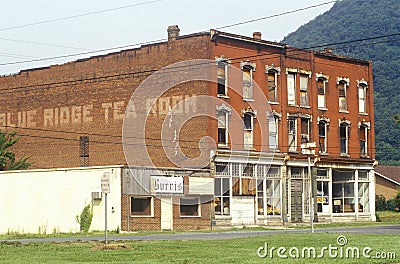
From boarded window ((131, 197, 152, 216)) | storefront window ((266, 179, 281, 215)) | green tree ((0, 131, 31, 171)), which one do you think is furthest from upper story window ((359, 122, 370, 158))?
green tree ((0, 131, 31, 171))

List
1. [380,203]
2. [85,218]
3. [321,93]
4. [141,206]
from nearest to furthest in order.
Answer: [85,218] → [141,206] → [321,93] → [380,203]

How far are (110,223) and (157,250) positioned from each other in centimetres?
1965

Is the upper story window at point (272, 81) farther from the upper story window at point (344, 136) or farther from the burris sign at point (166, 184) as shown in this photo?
the burris sign at point (166, 184)

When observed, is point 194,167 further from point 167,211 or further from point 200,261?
point 200,261

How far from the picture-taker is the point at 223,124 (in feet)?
168

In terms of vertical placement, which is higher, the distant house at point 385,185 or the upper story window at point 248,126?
the upper story window at point 248,126

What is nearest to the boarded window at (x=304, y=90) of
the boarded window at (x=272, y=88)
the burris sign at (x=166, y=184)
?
the boarded window at (x=272, y=88)

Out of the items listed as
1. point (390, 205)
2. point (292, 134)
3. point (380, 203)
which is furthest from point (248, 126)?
point (380, 203)

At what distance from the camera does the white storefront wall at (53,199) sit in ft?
146

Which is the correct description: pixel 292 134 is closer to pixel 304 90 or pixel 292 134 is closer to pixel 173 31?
pixel 304 90

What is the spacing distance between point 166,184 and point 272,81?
12.6 m

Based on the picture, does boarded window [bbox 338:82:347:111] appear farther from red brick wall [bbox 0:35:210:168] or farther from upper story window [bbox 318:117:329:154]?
red brick wall [bbox 0:35:210:168]

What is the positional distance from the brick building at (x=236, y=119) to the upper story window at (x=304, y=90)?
0.25 feet

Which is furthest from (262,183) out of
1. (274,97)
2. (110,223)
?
(110,223)
